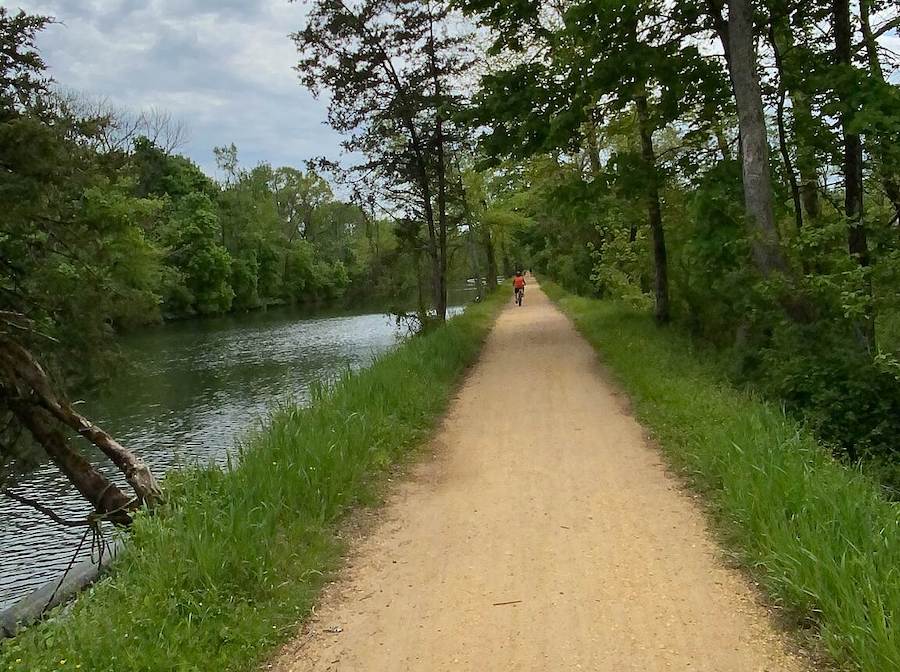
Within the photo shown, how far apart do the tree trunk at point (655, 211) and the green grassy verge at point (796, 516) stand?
6.72 meters

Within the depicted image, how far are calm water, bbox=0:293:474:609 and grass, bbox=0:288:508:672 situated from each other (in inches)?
69.4

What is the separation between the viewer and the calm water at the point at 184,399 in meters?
9.30

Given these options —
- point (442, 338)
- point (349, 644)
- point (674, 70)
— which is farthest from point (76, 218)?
point (349, 644)

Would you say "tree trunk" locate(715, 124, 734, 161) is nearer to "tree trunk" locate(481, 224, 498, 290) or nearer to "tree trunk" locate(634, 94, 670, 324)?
"tree trunk" locate(634, 94, 670, 324)

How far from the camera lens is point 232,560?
4176mm

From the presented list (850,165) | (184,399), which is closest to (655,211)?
(850,165)

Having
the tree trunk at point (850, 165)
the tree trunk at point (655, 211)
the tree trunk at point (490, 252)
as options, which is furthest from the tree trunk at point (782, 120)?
the tree trunk at point (490, 252)

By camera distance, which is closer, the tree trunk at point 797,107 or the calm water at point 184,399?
the calm water at point 184,399

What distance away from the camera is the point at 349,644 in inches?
146

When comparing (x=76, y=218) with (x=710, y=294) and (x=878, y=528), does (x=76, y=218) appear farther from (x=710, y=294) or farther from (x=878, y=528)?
(x=878, y=528)

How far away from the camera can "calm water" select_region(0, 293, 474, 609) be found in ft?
30.5

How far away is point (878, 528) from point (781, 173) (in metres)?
9.37

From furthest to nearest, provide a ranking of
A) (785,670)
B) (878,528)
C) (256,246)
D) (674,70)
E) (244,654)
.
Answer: (256,246), (674,70), (878,528), (244,654), (785,670)

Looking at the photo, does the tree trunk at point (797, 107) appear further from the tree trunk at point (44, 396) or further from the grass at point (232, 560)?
the tree trunk at point (44, 396)
